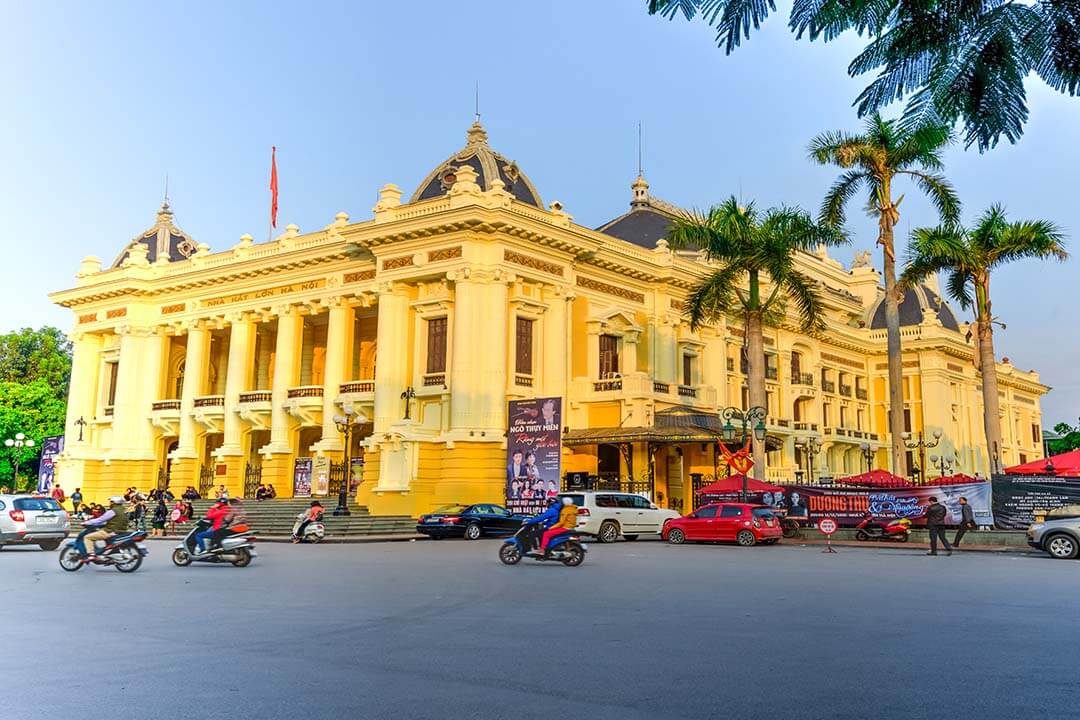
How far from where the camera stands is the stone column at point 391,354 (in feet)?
121

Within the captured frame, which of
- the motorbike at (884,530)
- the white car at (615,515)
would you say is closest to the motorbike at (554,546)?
the white car at (615,515)

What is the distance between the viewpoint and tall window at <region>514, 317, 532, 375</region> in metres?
37.4

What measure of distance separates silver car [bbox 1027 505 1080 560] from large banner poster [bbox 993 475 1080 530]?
178 inches

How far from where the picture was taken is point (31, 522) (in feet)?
75.7

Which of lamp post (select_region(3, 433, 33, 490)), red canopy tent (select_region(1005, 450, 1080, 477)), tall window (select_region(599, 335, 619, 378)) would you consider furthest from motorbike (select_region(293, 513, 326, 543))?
lamp post (select_region(3, 433, 33, 490))

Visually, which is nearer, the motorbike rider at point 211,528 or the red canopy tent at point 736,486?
the motorbike rider at point 211,528

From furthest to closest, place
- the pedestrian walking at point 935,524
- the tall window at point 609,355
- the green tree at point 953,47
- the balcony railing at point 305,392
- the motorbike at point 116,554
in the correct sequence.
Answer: the tall window at point 609,355 < the balcony railing at point 305,392 < the pedestrian walking at point 935,524 < the motorbike at point 116,554 < the green tree at point 953,47

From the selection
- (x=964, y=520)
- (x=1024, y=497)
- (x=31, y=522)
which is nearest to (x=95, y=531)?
(x=31, y=522)

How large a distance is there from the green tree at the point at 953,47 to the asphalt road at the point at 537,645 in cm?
387

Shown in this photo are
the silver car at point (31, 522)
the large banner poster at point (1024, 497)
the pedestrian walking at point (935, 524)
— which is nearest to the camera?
the pedestrian walking at point (935, 524)

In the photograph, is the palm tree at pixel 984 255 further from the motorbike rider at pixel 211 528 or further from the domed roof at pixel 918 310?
the domed roof at pixel 918 310

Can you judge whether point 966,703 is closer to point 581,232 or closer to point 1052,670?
point 1052,670

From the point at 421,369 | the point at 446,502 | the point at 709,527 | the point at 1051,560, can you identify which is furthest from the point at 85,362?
the point at 1051,560

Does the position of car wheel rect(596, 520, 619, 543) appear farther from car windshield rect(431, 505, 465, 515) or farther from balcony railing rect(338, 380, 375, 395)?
balcony railing rect(338, 380, 375, 395)
